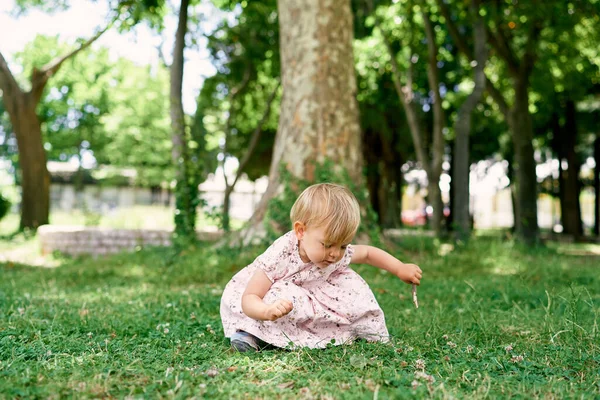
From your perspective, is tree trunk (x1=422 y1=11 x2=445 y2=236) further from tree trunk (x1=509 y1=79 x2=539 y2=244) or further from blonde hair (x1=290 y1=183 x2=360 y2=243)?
blonde hair (x1=290 y1=183 x2=360 y2=243)

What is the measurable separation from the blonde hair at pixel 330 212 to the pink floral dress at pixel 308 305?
0.28 metres

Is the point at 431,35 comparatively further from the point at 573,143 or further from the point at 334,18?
the point at 573,143

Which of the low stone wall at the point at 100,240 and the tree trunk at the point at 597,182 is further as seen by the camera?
the tree trunk at the point at 597,182

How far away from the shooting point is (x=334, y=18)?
8695 millimetres

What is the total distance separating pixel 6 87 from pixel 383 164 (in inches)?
583

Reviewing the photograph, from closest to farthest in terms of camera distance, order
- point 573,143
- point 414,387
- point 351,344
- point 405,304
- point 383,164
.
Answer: point 414,387, point 351,344, point 405,304, point 573,143, point 383,164

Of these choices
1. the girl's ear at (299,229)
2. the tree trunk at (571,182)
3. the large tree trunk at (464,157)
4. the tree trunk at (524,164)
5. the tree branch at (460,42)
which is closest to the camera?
the girl's ear at (299,229)

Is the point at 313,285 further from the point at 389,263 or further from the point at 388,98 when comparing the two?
the point at 388,98

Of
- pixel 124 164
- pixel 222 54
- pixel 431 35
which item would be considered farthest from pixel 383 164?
pixel 124 164

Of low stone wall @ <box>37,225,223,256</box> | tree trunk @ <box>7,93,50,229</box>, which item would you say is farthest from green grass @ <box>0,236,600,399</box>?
tree trunk @ <box>7,93,50,229</box>

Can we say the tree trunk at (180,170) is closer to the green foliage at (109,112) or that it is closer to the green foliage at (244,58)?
the green foliage at (244,58)

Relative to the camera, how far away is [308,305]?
3439 millimetres

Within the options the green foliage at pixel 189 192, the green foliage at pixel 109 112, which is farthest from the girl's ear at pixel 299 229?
the green foliage at pixel 109 112

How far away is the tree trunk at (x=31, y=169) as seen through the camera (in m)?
16.4
